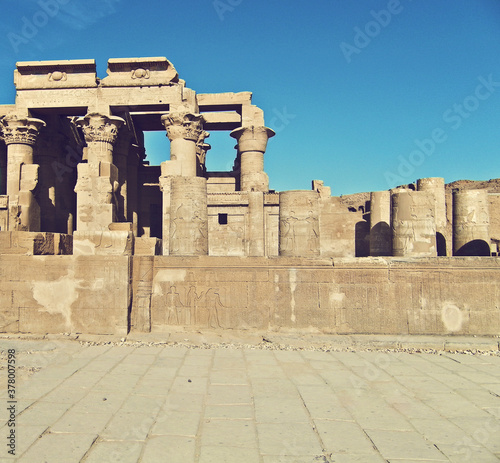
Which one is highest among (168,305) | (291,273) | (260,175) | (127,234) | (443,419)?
(260,175)

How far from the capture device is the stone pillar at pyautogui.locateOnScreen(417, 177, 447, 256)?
17188mm

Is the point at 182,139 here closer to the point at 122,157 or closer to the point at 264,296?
the point at 122,157

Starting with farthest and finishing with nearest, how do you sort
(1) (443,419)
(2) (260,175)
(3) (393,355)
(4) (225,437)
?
(2) (260,175) → (3) (393,355) → (1) (443,419) → (4) (225,437)

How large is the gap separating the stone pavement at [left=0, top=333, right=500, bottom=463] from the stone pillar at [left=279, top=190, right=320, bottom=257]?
391 cm

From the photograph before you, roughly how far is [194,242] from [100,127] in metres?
8.68

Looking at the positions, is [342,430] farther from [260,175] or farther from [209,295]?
[260,175]

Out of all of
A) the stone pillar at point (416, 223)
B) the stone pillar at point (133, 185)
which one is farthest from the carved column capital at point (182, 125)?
A: the stone pillar at point (416, 223)

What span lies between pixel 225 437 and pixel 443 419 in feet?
6.27

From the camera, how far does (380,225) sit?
1586cm

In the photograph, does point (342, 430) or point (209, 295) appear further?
point (209, 295)

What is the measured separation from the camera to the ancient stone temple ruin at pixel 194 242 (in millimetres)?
6789

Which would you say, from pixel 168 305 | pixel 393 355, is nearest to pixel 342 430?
pixel 393 355

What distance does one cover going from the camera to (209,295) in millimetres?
6980

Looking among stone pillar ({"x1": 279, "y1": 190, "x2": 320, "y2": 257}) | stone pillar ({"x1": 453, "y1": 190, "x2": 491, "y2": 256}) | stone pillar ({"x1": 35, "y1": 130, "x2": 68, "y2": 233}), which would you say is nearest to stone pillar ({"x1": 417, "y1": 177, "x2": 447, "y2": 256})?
stone pillar ({"x1": 453, "y1": 190, "x2": 491, "y2": 256})
